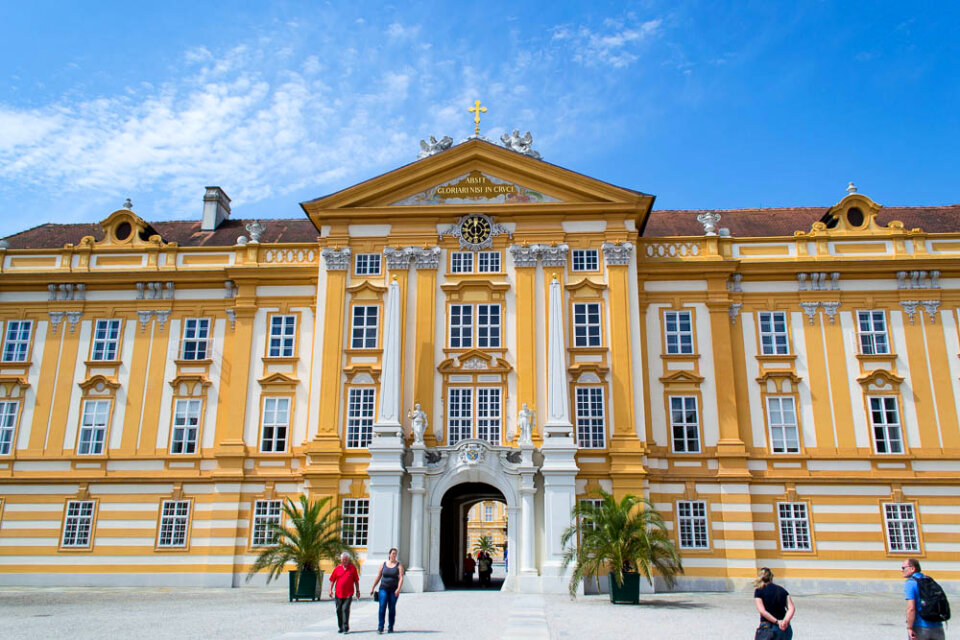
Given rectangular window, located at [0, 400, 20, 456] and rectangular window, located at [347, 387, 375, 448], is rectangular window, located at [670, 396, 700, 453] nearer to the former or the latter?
rectangular window, located at [347, 387, 375, 448]

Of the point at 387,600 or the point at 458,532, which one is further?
the point at 458,532

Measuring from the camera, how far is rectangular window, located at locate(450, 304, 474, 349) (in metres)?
35.5

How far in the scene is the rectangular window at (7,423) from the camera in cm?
3742

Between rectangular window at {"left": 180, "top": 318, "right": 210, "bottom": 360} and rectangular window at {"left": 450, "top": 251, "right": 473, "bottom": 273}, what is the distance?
38.8 feet

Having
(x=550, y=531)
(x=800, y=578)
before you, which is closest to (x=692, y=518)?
(x=800, y=578)

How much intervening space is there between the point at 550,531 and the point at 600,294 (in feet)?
34.4

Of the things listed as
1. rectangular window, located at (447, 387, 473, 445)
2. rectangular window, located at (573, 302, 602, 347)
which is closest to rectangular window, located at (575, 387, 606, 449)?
rectangular window, located at (573, 302, 602, 347)

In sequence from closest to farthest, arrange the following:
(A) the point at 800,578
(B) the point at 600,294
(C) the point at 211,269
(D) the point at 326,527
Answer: (D) the point at 326,527 < (A) the point at 800,578 < (B) the point at 600,294 < (C) the point at 211,269

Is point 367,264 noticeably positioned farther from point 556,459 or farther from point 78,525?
point 78,525

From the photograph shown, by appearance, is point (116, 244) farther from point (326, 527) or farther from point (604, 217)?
point (604, 217)

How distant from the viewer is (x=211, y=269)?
128 feet

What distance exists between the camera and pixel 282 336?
37812 millimetres

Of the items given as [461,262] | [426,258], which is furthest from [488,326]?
[426,258]

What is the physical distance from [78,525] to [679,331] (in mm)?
27434
